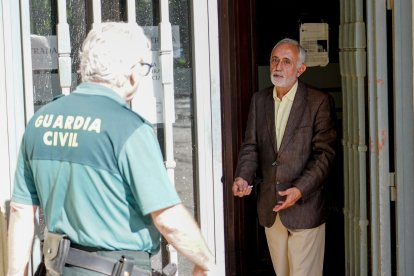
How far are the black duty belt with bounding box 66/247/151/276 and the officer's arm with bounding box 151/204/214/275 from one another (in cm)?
19

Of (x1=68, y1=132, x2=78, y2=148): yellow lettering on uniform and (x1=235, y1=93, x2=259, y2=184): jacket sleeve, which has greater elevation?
(x1=68, y1=132, x2=78, y2=148): yellow lettering on uniform

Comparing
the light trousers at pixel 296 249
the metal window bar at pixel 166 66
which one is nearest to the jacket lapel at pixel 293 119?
the light trousers at pixel 296 249

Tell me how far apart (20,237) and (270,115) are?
1959 mm

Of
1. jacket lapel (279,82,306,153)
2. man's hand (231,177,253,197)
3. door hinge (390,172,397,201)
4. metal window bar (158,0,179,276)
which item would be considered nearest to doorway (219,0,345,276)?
man's hand (231,177,253,197)

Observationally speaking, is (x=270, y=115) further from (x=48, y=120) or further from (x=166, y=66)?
(x=48, y=120)

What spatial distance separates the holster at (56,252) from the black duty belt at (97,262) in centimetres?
2

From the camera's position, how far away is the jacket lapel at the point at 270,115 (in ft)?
16.6

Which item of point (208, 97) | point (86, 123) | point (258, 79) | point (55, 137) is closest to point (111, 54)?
point (86, 123)

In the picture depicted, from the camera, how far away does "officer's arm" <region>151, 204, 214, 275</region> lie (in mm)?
3358

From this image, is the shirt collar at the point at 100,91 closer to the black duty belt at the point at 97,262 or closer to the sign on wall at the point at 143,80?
the black duty belt at the point at 97,262

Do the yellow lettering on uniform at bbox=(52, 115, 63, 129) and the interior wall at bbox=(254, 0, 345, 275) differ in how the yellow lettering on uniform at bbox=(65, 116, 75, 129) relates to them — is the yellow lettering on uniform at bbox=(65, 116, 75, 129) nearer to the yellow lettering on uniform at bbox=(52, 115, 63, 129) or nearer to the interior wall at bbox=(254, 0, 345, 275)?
the yellow lettering on uniform at bbox=(52, 115, 63, 129)

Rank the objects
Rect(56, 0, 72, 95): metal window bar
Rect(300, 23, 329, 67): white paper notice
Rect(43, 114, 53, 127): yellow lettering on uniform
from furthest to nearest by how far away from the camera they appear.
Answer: Rect(300, 23, 329, 67): white paper notice, Rect(56, 0, 72, 95): metal window bar, Rect(43, 114, 53, 127): yellow lettering on uniform

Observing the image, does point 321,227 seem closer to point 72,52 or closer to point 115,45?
point 72,52

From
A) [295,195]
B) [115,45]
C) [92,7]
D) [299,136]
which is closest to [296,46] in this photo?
[299,136]
